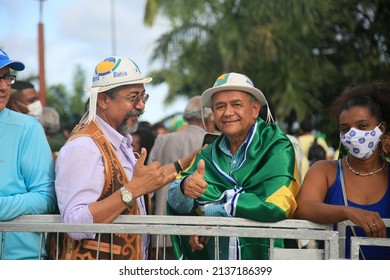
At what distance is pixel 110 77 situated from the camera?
425 centimetres

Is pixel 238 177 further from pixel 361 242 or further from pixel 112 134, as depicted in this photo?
pixel 361 242

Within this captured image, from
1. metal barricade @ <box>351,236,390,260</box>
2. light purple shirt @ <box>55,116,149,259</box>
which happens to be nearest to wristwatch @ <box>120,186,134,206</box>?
light purple shirt @ <box>55,116,149,259</box>

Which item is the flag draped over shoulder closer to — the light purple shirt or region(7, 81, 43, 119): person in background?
the light purple shirt

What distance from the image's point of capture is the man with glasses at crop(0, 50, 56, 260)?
3.96 m

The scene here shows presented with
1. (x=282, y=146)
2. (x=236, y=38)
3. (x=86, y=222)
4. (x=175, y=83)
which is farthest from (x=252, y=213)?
(x=175, y=83)

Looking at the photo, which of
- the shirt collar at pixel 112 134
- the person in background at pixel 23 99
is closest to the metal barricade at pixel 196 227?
the shirt collar at pixel 112 134

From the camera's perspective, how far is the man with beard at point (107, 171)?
3855mm

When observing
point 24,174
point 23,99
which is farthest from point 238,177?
point 23,99

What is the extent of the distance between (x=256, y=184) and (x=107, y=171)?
0.86m

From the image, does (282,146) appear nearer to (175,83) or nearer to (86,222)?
(86,222)

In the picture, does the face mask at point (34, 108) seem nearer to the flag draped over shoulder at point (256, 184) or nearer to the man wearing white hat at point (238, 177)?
the man wearing white hat at point (238, 177)

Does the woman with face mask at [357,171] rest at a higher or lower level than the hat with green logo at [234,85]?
lower

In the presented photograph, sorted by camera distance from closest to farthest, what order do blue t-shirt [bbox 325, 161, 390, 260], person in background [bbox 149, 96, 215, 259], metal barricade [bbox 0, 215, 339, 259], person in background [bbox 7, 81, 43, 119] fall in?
metal barricade [bbox 0, 215, 339, 259] < blue t-shirt [bbox 325, 161, 390, 260] < person in background [bbox 7, 81, 43, 119] < person in background [bbox 149, 96, 215, 259]

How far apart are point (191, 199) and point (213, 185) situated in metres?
0.16
